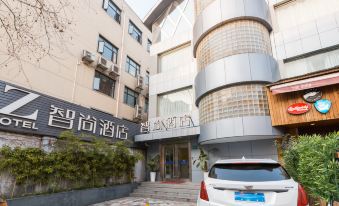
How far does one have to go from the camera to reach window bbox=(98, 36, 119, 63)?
614 inches

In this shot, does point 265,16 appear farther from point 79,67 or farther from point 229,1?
point 79,67

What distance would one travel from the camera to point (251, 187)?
3467mm

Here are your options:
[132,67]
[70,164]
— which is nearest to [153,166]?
[70,164]

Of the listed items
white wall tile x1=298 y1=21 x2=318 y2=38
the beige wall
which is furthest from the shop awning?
the beige wall

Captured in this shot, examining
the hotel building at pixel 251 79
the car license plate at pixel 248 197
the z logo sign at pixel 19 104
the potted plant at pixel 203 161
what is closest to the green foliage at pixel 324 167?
the car license plate at pixel 248 197

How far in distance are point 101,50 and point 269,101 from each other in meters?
12.0

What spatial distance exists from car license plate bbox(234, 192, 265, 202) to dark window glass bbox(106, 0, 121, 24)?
17.8 m

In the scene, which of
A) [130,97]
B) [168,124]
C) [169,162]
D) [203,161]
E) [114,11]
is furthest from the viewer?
[130,97]

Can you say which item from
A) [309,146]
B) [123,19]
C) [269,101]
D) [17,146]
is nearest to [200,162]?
[269,101]

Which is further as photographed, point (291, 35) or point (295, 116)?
Result: point (291, 35)

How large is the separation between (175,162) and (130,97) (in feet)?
24.8

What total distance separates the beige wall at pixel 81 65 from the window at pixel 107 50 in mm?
288

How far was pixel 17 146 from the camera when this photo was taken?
7.88m

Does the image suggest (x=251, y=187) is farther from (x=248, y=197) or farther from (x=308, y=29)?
(x=308, y=29)
